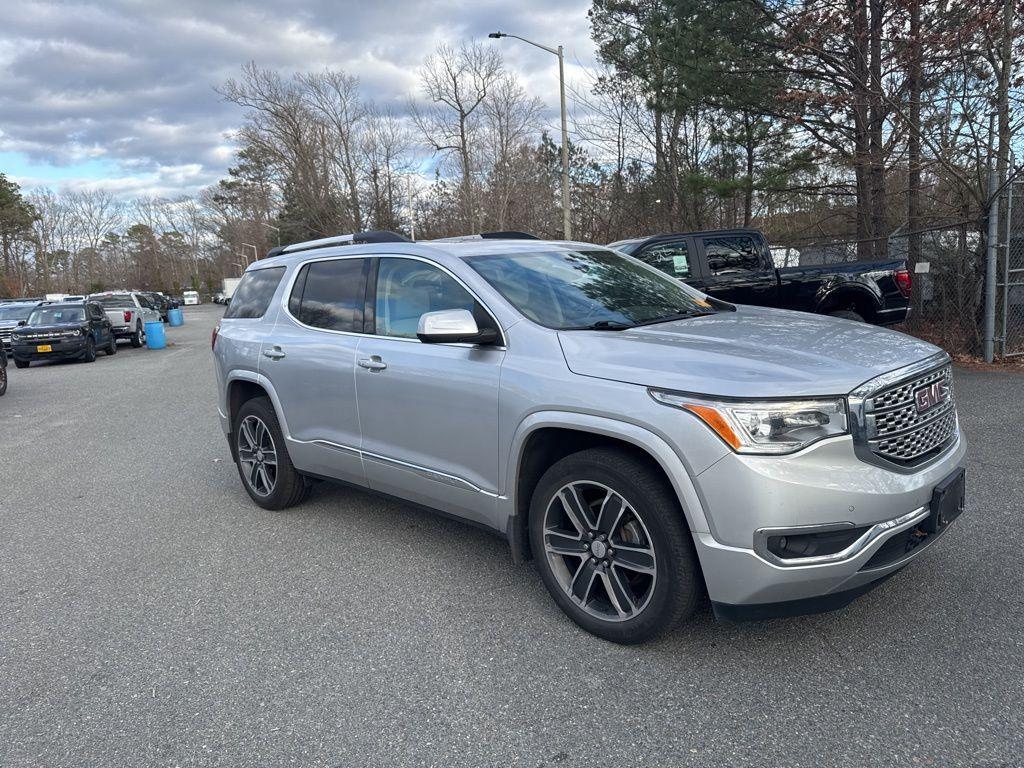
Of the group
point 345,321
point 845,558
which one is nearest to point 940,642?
point 845,558

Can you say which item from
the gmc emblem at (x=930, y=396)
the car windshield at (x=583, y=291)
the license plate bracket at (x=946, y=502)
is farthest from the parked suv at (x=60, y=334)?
the license plate bracket at (x=946, y=502)

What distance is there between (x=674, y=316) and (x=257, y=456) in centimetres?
325

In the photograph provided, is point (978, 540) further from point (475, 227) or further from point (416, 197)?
point (416, 197)

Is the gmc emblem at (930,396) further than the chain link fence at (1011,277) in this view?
No

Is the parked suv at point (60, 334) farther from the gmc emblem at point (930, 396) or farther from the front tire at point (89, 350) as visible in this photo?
the gmc emblem at point (930, 396)

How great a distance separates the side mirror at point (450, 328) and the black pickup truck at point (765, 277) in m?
6.42

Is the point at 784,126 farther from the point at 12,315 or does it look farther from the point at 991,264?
the point at 12,315

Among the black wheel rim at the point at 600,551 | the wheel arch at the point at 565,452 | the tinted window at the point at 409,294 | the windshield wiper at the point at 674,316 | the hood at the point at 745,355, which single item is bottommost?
the black wheel rim at the point at 600,551

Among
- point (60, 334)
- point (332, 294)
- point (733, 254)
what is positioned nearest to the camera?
point (332, 294)

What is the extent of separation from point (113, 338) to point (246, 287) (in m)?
19.1

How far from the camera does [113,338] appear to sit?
22.0 m

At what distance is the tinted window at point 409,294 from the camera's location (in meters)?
3.90

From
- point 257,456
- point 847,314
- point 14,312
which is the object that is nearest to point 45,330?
point 14,312

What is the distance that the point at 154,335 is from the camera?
23.5m
